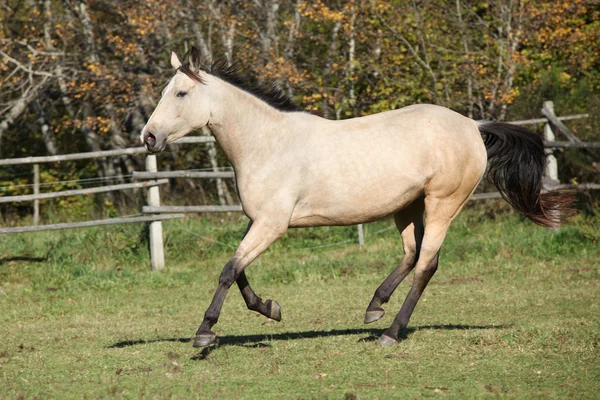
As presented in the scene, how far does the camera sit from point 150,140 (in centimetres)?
609

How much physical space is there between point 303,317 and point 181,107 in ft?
8.92

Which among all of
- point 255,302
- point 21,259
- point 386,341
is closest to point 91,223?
point 21,259

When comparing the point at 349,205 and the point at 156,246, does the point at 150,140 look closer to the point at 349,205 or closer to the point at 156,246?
the point at 349,205

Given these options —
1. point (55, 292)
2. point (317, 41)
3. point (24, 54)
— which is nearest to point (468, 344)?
point (55, 292)

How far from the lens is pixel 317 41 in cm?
1488

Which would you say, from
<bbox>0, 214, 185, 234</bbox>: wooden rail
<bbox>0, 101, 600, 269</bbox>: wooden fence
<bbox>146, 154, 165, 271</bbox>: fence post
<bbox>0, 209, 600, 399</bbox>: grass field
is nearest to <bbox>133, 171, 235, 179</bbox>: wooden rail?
<bbox>0, 101, 600, 269</bbox>: wooden fence

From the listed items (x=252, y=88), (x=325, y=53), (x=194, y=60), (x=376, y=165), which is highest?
(x=194, y=60)

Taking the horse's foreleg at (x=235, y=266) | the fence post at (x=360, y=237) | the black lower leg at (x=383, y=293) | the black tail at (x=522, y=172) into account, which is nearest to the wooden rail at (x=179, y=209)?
the fence post at (x=360, y=237)

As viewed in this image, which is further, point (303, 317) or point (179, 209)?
point (179, 209)

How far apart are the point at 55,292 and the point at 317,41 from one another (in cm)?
725

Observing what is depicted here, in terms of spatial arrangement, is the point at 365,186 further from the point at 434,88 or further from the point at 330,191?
the point at 434,88

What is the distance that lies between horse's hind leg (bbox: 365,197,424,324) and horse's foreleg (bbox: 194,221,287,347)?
3.65 ft

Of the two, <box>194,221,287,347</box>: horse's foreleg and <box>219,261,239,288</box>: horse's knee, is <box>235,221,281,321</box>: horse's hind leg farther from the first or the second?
<box>219,261,239,288</box>: horse's knee

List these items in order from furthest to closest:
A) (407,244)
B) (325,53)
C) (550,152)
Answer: (325,53) < (550,152) < (407,244)
